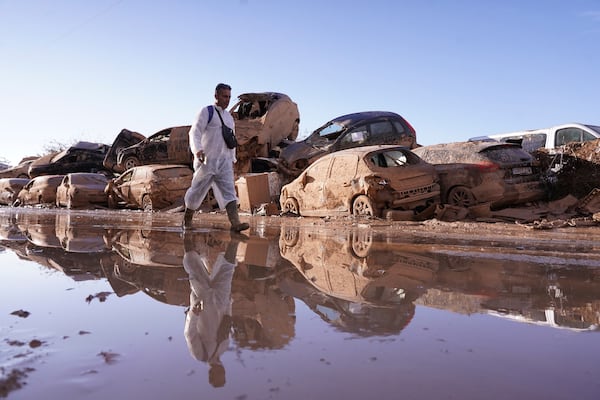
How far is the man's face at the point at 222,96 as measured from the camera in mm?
6973

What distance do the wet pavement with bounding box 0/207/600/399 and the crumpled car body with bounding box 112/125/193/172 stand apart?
44.5ft

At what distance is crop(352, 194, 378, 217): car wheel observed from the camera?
9195mm

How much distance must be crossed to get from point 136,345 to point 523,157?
9603 mm

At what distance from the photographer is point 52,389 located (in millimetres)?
1537

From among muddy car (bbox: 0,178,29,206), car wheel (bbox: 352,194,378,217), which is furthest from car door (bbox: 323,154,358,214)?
muddy car (bbox: 0,178,29,206)

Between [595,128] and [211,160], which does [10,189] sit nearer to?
[211,160]

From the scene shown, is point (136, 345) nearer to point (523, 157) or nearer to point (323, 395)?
point (323, 395)

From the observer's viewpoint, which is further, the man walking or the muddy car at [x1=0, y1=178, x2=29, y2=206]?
the muddy car at [x1=0, y1=178, x2=29, y2=206]

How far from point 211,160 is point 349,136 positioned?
254 inches

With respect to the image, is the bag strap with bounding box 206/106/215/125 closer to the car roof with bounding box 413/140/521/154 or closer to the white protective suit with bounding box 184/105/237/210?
the white protective suit with bounding box 184/105/237/210

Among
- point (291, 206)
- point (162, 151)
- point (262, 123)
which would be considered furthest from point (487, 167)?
point (162, 151)

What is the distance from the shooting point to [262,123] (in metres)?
17.2

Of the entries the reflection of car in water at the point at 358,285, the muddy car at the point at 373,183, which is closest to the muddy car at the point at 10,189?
the muddy car at the point at 373,183

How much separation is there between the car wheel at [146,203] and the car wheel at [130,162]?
3974 millimetres
